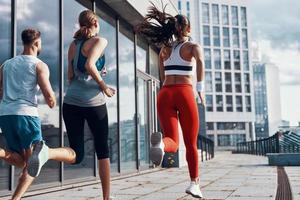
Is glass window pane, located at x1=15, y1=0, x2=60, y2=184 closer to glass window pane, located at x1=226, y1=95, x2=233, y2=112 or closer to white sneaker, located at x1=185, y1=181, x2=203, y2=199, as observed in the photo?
white sneaker, located at x1=185, y1=181, x2=203, y2=199

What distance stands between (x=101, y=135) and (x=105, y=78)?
494 cm

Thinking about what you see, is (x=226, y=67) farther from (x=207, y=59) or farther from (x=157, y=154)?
(x=157, y=154)

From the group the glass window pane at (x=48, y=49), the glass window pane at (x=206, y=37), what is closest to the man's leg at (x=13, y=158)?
the glass window pane at (x=48, y=49)

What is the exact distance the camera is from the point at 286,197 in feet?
16.1

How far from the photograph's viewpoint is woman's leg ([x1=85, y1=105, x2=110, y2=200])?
12.3ft

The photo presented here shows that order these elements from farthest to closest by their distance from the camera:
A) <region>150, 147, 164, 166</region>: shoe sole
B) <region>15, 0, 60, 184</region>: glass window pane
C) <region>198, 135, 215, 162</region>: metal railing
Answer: <region>198, 135, 215, 162</region>: metal railing → <region>15, 0, 60, 184</region>: glass window pane → <region>150, 147, 164, 166</region>: shoe sole

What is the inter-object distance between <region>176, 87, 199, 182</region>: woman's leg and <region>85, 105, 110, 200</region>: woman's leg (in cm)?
89

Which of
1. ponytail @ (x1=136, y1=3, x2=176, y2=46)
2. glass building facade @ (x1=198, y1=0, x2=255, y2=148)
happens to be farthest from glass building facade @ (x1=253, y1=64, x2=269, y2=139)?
ponytail @ (x1=136, y1=3, x2=176, y2=46)

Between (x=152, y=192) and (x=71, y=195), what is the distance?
1.08 metres

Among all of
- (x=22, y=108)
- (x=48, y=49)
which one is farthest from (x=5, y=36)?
(x=22, y=108)

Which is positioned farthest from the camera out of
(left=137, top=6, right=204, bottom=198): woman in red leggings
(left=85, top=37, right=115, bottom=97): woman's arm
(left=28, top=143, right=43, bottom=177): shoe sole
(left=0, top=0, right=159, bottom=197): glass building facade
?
(left=0, top=0, right=159, bottom=197): glass building facade

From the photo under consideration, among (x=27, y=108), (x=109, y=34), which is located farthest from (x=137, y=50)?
(x=27, y=108)

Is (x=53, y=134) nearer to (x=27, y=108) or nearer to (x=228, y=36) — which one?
(x=27, y=108)

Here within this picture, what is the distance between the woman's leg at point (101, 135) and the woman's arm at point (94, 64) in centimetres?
19
